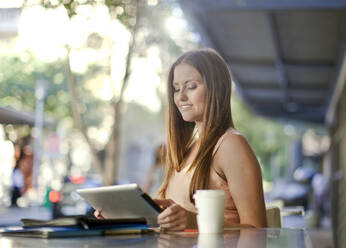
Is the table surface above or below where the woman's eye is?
below

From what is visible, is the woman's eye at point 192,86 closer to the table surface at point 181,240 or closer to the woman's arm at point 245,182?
the woman's arm at point 245,182

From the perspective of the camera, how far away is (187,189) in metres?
2.60

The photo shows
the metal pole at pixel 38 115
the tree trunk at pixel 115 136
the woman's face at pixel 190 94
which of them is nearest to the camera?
the woman's face at pixel 190 94

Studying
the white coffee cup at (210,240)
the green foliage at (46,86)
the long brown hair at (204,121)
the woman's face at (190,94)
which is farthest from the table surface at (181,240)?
the green foliage at (46,86)

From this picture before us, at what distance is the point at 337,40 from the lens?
1022 centimetres

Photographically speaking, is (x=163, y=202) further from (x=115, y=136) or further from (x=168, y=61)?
(x=168, y=61)

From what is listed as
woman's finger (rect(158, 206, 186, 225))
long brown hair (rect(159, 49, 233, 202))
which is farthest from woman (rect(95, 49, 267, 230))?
woman's finger (rect(158, 206, 186, 225))

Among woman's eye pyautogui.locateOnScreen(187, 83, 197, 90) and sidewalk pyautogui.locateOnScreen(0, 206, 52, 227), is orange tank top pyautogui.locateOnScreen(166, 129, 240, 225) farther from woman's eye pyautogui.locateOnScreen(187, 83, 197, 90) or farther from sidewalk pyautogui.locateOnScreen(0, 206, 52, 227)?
sidewalk pyautogui.locateOnScreen(0, 206, 52, 227)

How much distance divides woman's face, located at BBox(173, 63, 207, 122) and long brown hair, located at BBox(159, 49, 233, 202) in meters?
0.02

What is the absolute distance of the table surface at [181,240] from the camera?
5.72 ft

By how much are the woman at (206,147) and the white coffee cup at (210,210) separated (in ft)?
0.74


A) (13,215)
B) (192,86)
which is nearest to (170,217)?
(192,86)

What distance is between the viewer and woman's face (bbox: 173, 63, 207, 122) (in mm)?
2674

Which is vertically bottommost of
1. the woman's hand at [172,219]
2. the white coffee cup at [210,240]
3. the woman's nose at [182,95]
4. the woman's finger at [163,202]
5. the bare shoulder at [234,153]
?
the white coffee cup at [210,240]
